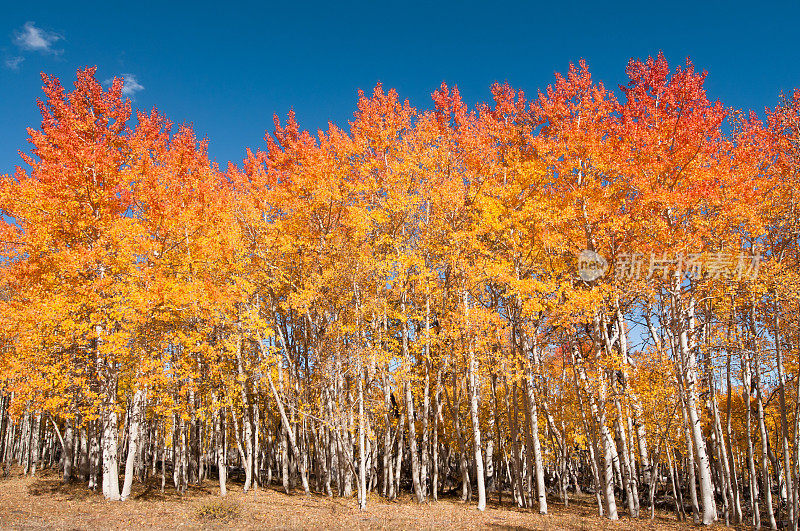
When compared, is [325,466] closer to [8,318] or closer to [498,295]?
[498,295]

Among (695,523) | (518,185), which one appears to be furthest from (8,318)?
(695,523)

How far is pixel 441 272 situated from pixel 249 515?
10.1m

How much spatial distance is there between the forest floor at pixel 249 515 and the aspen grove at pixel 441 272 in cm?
91

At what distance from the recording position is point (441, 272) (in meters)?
17.5

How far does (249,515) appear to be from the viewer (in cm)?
1234

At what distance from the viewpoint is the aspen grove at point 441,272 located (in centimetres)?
1195

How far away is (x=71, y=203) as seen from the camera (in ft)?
44.3

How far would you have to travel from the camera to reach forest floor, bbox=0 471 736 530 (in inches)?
432

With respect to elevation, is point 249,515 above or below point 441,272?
below

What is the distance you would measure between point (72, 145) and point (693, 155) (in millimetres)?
18142

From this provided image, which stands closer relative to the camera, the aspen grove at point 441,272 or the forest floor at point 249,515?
the forest floor at point 249,515

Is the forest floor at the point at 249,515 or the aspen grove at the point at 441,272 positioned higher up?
the aspen grove at the point at 441,272

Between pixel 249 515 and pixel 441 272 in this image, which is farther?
pixel 441 272

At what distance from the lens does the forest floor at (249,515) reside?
1097 centimetres
